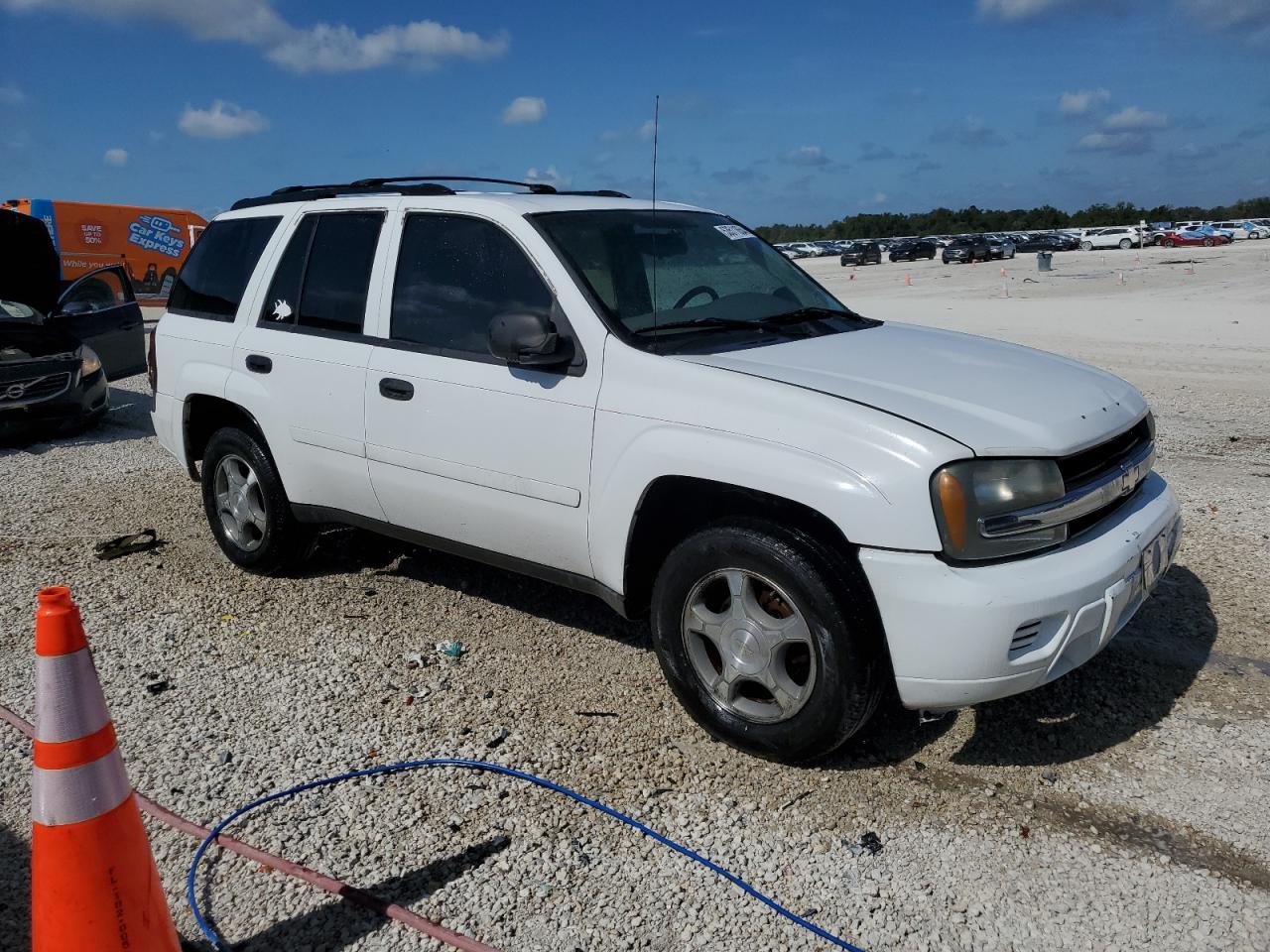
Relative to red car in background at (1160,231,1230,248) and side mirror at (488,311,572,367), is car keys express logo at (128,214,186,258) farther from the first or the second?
red car in background at (1160,231,1230,248)

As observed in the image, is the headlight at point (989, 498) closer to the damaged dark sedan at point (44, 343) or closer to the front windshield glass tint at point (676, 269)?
the front windshield glass tint at point (676, 269)

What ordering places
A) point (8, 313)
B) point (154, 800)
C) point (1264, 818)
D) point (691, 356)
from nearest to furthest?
point (1264, 818) → point (154, 800) → point (691, 356) → point (8, 313)

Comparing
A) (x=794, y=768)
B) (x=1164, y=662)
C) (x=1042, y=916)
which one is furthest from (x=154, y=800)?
(x=1164, y=662)

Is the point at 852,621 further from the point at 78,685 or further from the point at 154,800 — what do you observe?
the point at 154,800

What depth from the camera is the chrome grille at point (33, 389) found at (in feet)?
29.8

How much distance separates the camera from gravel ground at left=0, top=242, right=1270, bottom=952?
112 inches

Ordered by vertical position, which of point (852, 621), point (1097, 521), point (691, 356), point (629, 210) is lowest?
point (852, 621)

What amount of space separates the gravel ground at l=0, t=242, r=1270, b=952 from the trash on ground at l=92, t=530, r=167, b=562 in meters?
0.13

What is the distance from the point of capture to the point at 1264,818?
3189mm

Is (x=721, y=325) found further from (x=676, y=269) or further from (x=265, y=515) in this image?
(x=265, y=515)

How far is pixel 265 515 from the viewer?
209 inches

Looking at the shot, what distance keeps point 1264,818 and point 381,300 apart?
375cm

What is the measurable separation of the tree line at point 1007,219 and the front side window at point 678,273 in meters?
103

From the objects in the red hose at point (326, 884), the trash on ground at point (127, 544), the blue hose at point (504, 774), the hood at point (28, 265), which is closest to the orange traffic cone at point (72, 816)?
the blue hose at point (504, 774)
